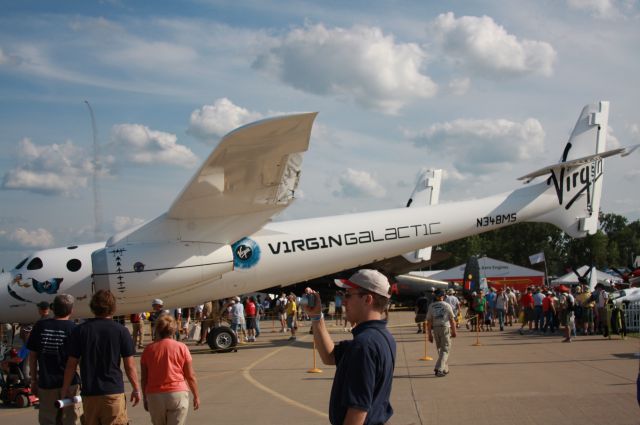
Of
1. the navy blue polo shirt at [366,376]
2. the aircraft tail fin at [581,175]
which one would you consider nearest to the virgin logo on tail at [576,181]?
the aircraft tail fin at [581,175]

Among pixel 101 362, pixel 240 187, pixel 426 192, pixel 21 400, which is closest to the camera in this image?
pixel 101 362

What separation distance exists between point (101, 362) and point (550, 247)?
108798 mm

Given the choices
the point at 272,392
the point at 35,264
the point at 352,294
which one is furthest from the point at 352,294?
the point at 35,264

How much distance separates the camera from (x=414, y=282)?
38781mm

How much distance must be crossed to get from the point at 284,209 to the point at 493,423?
9.32 m

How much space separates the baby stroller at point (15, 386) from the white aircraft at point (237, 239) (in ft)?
15.0

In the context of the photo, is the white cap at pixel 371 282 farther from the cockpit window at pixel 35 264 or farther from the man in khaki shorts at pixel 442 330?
the cockpit window at pixel 35 264

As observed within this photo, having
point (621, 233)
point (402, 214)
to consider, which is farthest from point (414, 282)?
point (621, 233)

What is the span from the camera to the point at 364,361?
10.2 feet

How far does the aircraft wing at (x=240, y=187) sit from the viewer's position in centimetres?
1180

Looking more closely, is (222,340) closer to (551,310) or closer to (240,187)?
(240,187)

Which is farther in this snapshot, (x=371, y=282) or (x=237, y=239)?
(x=237, y=239)

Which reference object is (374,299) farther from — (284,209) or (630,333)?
(630,333)

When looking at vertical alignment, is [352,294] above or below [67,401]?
above
